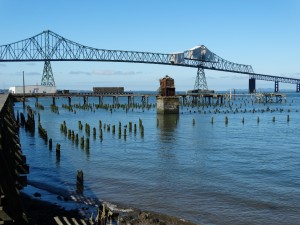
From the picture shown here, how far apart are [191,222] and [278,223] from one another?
335 cm

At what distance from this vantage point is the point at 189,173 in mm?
24625

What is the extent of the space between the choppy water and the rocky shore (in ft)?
3.33

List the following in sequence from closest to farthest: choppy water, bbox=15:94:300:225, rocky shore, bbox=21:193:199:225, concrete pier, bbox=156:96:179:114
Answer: rocky shore, bbox=21:193:199:225 < choppy water, bbox=15:94:300:225 < concrete pier, bbox=156:96:179:114

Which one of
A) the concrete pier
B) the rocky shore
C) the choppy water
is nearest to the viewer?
the rocky shore

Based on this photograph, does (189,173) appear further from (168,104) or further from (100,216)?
(168,104)

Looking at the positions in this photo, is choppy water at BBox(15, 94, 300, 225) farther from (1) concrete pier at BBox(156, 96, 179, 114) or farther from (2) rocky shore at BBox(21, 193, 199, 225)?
(1) concrete pier at BBox(156, 96, 179, 114)

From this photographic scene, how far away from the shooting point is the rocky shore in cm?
1415

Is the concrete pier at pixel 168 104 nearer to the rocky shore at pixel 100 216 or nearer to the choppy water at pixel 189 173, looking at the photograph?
the choppy water at pixel 189 173

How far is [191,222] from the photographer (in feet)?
49.4

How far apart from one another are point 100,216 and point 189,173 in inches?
419

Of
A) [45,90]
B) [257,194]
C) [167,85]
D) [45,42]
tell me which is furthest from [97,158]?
[45,42]

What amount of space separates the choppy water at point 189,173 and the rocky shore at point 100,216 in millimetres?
1016

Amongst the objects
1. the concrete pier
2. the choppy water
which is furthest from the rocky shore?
the concrete pier

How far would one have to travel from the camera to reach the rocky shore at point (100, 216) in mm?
14148
